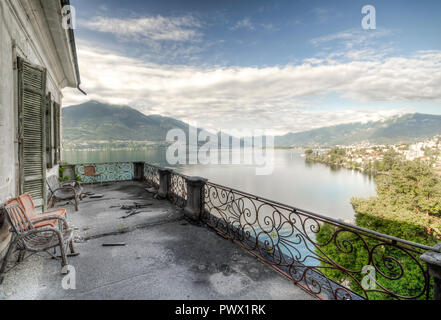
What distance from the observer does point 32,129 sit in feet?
13.7

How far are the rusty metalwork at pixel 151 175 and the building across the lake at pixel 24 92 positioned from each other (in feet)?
15.5

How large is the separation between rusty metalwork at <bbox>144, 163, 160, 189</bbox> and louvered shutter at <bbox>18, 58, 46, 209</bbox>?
4.59 metres

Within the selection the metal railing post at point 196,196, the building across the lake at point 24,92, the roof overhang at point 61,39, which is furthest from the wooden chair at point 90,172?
the metal railing post at point 196,196

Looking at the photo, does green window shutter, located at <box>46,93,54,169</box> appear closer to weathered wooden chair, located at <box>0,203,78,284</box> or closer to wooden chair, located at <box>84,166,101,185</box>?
wooden chair, located at <box>84,166,101,185</box>

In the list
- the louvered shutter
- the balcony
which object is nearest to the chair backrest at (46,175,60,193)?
the balcony

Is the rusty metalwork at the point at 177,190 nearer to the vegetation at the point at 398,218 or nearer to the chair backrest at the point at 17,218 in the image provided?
the chair backrest at the point at 17,218

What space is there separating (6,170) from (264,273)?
4.38 metres

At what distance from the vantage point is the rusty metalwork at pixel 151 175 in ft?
30.1

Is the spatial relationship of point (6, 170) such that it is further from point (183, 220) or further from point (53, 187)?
point (183, 220)
